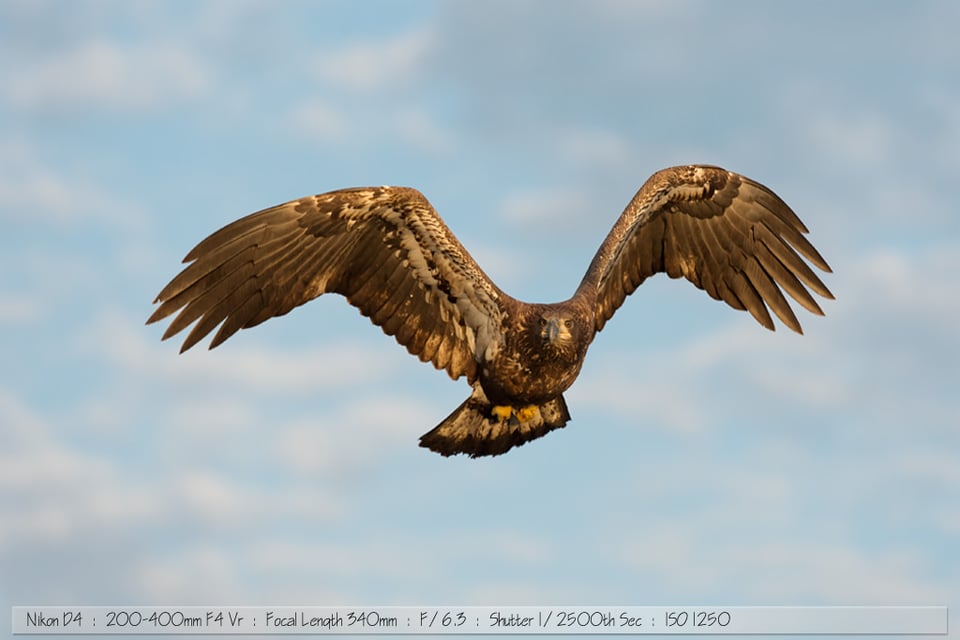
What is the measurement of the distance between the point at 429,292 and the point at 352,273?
63 centimetres

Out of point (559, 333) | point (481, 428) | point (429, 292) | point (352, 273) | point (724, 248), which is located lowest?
point (481, 428)

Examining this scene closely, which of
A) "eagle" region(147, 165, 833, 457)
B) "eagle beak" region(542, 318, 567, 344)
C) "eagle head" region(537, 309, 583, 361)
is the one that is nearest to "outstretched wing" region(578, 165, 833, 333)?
"eagle" region(147, 165, 833, 457)

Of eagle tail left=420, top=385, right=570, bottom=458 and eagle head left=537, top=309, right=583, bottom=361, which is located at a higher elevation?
eagle head left=537, top=309, right=583, bottom=361

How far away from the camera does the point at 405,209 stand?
975 centimetres

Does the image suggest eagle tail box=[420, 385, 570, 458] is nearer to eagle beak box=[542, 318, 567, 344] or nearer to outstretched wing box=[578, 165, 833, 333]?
eagle beak box=[542, 318, 567, 344]

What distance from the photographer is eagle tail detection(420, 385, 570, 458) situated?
10516mm

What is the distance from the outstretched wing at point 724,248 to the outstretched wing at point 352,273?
5.29 ft

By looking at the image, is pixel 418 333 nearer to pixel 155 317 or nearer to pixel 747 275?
pixel 155 317

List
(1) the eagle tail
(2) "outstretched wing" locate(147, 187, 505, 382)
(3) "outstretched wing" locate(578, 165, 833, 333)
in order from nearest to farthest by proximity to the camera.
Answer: (2) "outstretched wing" locate(147, 187, 505, 382) < (1) the eagle tail < (3) "outstretched wing" locate(578, 165, 833, 333)

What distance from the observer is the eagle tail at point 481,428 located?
10516 millimetres

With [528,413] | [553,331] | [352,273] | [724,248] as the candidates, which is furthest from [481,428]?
[724,248]

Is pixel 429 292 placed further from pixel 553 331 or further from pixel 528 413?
pixel 528 413

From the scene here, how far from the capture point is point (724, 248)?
1166 cm

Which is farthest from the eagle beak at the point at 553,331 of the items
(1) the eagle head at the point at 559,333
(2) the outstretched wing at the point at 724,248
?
(2) the outstretched wing at the point at 724,248
